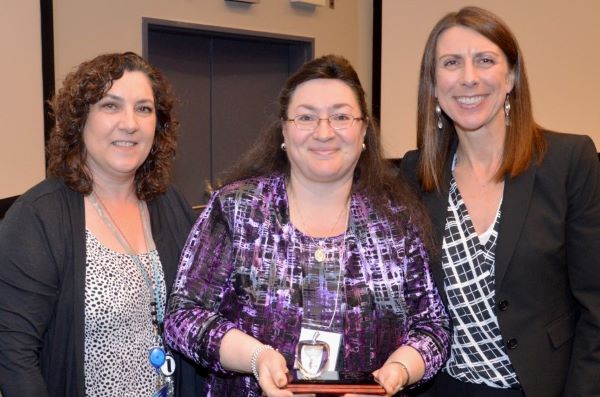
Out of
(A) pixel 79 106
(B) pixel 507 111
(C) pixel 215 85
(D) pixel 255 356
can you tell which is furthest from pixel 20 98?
(B) pixel 507 111

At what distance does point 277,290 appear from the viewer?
206 cm

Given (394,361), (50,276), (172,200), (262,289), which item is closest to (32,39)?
(172,200)

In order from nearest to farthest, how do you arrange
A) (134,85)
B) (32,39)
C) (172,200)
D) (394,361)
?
(394,361) < (134,85) < (172,200) < (32,39)

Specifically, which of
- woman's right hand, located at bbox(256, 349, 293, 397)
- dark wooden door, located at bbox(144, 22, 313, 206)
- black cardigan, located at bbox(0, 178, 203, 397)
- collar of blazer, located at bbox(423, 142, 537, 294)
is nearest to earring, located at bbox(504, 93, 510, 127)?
collar of blazer, located at bbox(423, 142, 537, 294)

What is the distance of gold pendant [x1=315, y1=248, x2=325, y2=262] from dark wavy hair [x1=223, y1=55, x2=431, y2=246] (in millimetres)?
239

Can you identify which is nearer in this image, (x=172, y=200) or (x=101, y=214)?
(x=101, y=214)

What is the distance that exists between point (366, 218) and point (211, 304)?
0.53 m

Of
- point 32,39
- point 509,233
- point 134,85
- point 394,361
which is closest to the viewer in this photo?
point 394,361

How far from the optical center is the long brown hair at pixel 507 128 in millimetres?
2217

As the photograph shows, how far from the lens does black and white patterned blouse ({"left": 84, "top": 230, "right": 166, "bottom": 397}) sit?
2154mm

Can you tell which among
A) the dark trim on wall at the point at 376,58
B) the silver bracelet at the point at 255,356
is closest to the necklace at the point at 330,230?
the silver bracelet at the point at 255,356

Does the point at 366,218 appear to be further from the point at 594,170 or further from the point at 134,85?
the point at 134,85

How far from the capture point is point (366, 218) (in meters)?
2.19

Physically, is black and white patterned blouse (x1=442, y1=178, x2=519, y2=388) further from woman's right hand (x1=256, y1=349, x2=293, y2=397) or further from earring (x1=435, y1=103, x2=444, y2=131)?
woman's right hand (x1=256, y1=349, x2=293, y2=397)
